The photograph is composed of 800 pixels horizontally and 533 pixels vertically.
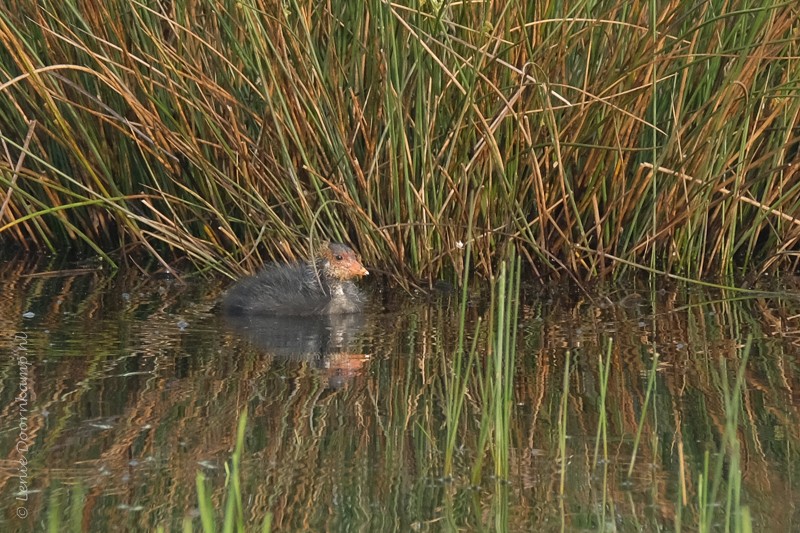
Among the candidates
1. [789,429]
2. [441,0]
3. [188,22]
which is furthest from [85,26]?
[789,429]

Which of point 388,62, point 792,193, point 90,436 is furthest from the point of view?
point 792,193

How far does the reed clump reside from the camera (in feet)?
18.2

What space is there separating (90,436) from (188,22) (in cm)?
257

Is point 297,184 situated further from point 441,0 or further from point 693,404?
point 693,404

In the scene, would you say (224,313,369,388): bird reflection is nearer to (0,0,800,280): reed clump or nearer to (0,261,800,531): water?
(0,261,800,531): water

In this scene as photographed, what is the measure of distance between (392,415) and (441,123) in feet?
7.27

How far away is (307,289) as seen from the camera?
596cm

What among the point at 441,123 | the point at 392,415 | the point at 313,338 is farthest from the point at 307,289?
the point at 392,415

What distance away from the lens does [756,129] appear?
19.7 ft

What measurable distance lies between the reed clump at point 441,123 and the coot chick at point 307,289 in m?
0.19

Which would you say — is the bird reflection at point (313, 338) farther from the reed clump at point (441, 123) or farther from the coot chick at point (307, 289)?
the reed clump at point (441, 123)

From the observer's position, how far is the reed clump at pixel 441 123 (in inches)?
218

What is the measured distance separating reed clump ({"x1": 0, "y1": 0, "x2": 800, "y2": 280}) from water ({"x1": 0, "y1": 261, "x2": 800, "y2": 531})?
398mm

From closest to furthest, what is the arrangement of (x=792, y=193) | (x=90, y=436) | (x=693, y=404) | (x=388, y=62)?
(x=90, y=436), (x=693, y=404), (x=388, y=62), (x=792, y=193)
